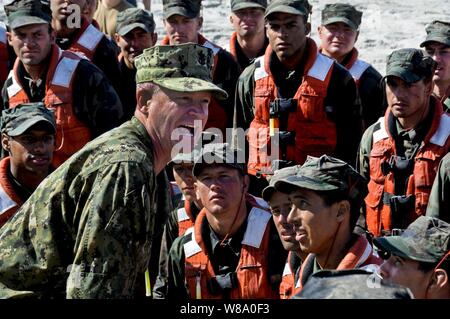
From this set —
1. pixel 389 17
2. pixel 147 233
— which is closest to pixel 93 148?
pixel 147 233

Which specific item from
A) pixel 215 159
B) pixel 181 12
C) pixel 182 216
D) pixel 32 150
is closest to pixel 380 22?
pixel 181 12

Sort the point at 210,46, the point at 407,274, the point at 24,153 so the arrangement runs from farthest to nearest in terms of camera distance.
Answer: the point at 210,46 < the point at 24,153 < the point at 407,274

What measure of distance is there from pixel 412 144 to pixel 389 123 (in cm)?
23

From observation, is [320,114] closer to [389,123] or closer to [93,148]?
[389,123]

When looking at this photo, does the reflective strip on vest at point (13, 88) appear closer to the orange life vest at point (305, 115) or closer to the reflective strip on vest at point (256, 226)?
the orange life vest at point (305, 115)

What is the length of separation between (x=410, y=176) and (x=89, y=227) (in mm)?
3927

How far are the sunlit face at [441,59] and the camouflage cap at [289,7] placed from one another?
1169 mm

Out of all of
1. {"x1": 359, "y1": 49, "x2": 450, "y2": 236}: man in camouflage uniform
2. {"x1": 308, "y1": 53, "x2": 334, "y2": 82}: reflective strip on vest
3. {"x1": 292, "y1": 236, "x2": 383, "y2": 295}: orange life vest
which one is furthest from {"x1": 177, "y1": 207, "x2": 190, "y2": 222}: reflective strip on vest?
{"x1": 292, "y1": 236, "x2": 383, "y2": 295}: orange life vest

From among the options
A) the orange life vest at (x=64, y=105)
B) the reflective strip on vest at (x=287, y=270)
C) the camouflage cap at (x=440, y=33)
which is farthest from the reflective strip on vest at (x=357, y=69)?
the reflective strip on vest at (x=287, y=270)

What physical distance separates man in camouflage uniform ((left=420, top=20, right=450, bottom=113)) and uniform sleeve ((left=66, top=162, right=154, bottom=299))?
5.23 metres

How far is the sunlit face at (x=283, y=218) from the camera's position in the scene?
7199mm

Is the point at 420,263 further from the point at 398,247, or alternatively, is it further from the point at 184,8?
the point at 184,8

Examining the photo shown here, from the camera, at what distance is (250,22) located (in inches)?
435
